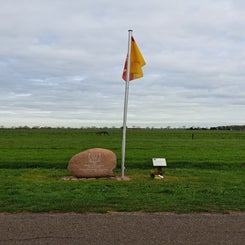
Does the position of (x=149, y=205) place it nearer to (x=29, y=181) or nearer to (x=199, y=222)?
(x=199, y=222)

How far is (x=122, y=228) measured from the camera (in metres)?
6.03

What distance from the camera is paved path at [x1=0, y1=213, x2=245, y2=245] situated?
17.7 ft

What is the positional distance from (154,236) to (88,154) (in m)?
8.18

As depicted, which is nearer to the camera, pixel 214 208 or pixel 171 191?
pixel 214 208

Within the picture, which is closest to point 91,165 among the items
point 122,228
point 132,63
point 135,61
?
point 132,63

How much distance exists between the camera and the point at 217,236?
5664 mm

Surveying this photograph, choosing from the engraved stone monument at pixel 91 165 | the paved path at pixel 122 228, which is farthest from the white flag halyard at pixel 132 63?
the paved path at pixel 122 228

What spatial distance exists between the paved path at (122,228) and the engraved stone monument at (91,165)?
21.2ft

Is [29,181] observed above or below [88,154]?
below

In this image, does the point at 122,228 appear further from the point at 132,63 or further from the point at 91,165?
the point at 132,63

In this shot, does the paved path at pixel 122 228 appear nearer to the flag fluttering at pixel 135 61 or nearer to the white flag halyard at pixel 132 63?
the white flag halyard at pixel 132 63

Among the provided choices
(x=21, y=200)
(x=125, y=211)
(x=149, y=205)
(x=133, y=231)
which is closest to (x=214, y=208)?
(x=149, y=205)

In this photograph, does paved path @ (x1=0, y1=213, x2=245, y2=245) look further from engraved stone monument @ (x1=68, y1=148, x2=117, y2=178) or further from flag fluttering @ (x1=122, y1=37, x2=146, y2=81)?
flag fluttering @ (x1=122, y1=37, x2=146, y2=81)

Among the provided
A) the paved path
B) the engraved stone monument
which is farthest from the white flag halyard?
the paved path
